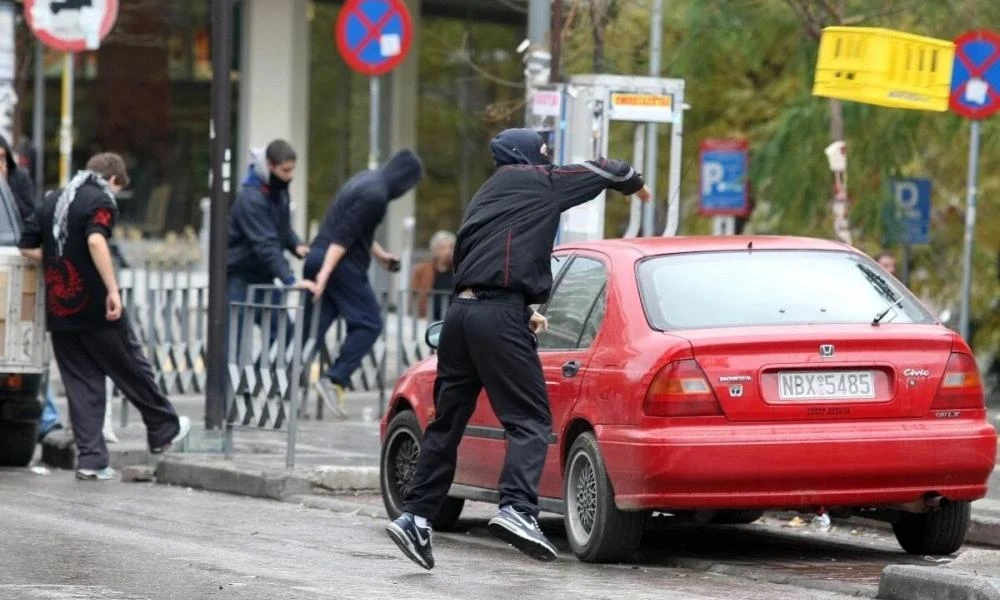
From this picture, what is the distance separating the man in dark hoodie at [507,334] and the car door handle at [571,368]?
41cm

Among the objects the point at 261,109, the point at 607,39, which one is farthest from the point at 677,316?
the point at 261,109

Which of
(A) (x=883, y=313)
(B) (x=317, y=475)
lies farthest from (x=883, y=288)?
(B) (x=317, y=475)

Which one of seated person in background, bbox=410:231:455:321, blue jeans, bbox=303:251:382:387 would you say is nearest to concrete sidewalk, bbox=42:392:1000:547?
blue jeans, bbox=303:251:382:387

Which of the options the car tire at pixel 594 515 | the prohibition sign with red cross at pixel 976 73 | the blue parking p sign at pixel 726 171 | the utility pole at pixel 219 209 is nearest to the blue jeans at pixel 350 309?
the utility pole at pixel 219 209

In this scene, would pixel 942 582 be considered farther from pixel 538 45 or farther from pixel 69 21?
pixel 69 21

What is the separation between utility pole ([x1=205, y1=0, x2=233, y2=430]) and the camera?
14258 mm

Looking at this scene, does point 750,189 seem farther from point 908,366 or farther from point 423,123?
point 908,366

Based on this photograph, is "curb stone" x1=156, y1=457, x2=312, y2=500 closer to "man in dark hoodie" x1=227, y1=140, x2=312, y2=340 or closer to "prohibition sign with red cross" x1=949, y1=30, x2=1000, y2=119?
"man in dark hoodie" x1=227, y1=140, x2=312, y2=340

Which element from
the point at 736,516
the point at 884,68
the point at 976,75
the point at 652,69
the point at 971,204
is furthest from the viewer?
the point at 652,69

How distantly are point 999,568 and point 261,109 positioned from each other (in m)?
22.8

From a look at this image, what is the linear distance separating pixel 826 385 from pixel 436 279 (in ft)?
42.7

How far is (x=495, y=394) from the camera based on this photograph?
9625 mm

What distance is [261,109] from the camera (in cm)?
3088

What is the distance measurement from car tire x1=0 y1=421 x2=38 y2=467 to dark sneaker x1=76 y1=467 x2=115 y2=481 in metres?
0.68
